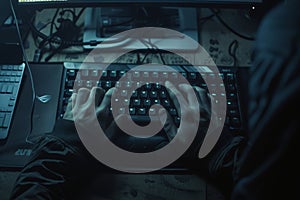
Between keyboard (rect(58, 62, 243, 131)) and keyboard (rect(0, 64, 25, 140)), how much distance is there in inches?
2.9

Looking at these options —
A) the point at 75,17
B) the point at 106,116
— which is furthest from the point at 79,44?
the point at 106,116

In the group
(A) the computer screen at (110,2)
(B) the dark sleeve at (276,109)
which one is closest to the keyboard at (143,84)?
(A) the computer screen at (110,2)

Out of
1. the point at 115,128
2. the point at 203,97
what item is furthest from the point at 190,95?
the point at 115,128

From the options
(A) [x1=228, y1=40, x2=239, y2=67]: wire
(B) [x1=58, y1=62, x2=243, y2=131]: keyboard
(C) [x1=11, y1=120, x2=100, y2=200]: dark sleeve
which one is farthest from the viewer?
(A) [x1=228, y1=40, x2=239, y2=67]: wire

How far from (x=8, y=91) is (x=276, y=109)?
0.49 meters

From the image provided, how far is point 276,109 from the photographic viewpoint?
30 cm

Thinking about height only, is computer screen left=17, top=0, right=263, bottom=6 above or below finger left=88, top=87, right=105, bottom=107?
above

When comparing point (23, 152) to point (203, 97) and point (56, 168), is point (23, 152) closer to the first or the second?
point (56, 168)

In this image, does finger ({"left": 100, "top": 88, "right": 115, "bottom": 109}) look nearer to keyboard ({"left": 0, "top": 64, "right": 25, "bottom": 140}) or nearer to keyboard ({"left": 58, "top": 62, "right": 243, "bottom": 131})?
keyboard ({"left": 58, "top": 62, "right": 243, "bottom": 131})

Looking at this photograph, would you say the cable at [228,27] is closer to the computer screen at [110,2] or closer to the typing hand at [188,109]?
the computer screen at [110,2]

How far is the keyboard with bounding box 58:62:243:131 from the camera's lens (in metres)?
0.64

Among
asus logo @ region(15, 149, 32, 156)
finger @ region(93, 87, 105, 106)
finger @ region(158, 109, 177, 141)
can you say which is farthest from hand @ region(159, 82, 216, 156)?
asus logo @ region(15, 149, 32, 156)

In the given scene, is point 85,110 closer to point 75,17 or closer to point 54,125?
point 54,125

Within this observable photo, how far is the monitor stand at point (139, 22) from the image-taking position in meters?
0.76
